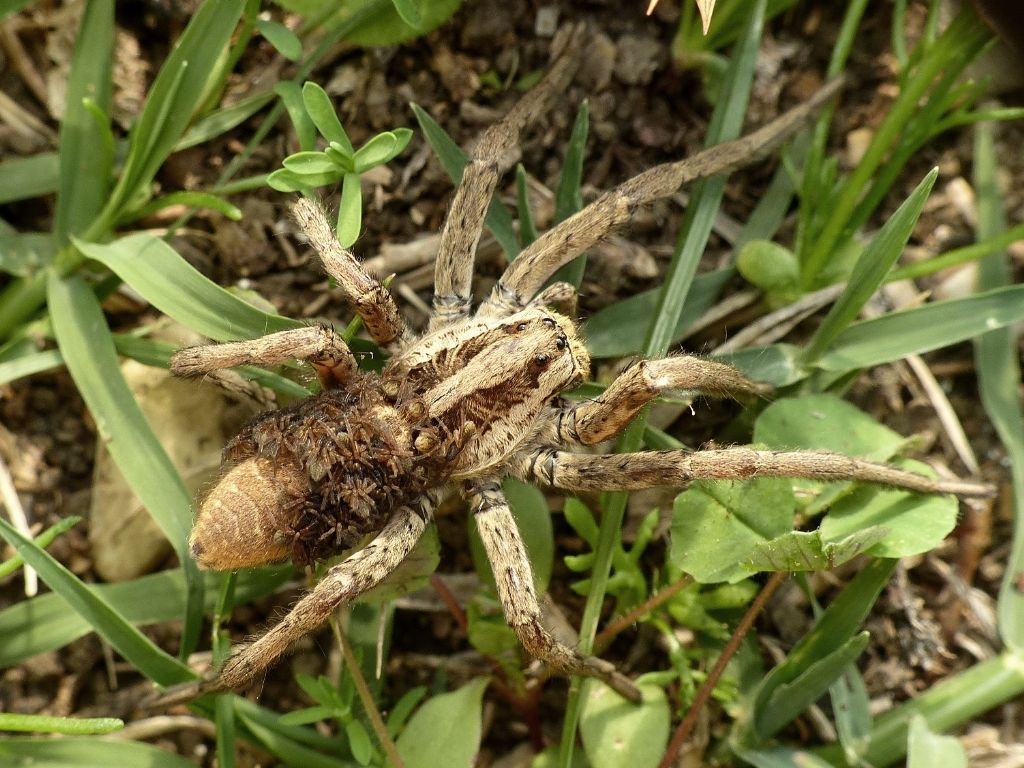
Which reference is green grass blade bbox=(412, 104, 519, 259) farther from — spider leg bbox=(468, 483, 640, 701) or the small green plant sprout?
spider leg bbox=(468, 483, 640, 701)

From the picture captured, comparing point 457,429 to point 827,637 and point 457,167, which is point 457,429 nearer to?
point 457,167

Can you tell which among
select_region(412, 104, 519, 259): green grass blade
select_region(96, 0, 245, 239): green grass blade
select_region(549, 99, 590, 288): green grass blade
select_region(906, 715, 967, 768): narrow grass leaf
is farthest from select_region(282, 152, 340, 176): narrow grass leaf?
select_region(906, 715, 967, 768): narrow grass leaf

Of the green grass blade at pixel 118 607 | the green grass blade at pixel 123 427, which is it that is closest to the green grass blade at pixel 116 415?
the green grass blade at pixel 123 427

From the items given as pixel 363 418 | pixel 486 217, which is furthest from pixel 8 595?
pixel 486 217

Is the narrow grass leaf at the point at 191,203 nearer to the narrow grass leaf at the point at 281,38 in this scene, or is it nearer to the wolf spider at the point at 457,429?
the wolf spider at the point at 457,429

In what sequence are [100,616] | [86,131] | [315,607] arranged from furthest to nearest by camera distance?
[86,131], [100,616], [315,607]

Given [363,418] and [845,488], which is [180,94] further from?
[845,488]

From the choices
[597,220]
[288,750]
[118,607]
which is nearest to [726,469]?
[597,220]
